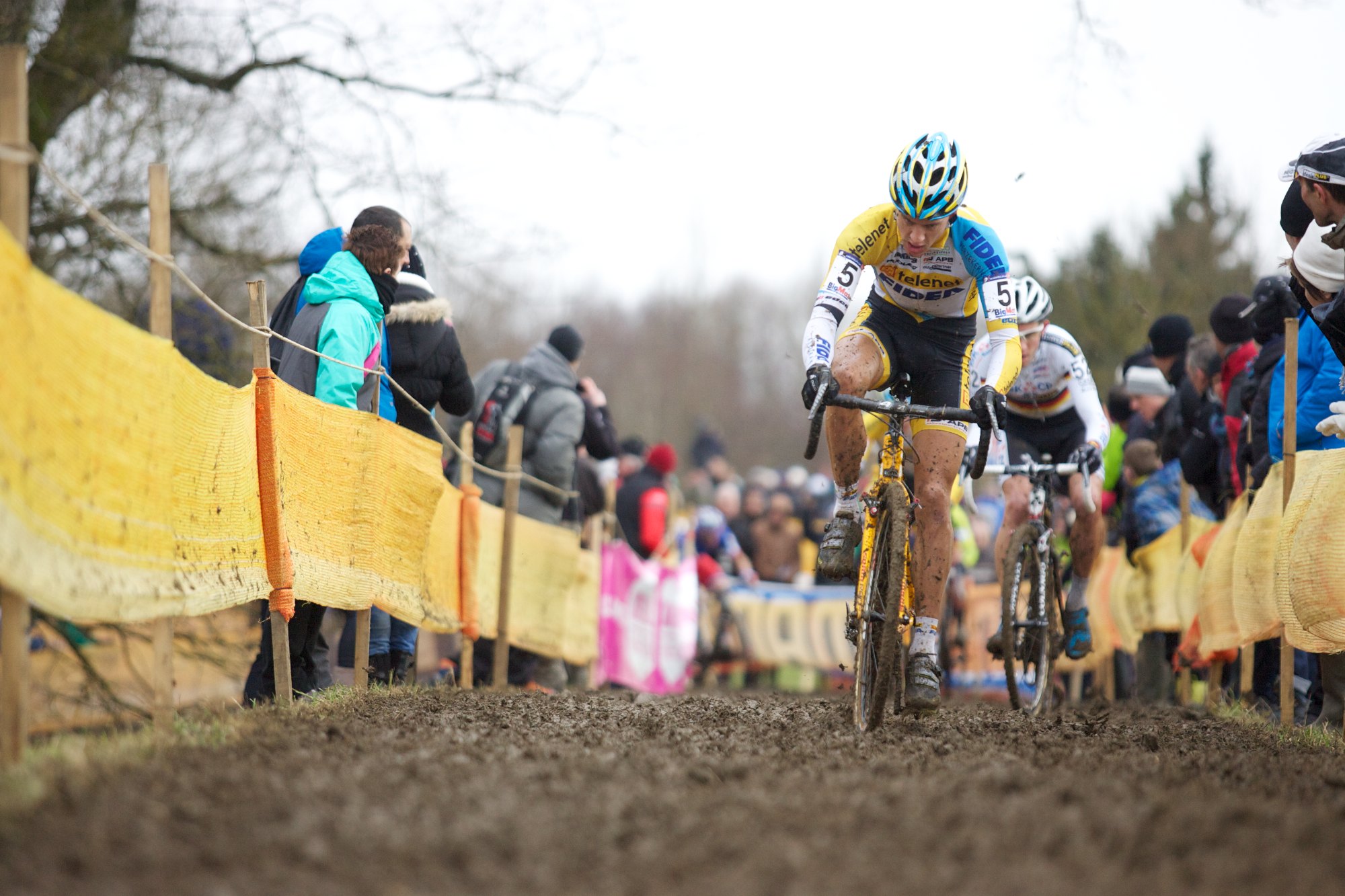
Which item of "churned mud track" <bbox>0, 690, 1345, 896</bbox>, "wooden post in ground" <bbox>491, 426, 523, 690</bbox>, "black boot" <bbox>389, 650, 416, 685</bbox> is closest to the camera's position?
"churned mud track" <bbox>0, 690, 1345, 896</bbox>

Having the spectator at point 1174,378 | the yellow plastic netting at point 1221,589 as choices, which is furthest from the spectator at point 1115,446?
the yellow plastic netting at point 1221,589

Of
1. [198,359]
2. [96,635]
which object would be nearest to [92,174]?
[198,359]

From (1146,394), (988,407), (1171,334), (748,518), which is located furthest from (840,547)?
(748,518)

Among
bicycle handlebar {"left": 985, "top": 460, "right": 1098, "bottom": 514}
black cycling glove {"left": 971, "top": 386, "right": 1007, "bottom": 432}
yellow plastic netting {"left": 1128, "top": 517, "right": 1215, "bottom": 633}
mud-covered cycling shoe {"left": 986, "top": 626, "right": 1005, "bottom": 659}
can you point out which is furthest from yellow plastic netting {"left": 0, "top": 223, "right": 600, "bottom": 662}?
yellow plastic netting {"left": 1128, "top": 517, "right": 1215, "bottom": 633}

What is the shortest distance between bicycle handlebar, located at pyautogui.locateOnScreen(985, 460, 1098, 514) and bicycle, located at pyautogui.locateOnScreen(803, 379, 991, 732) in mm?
2308

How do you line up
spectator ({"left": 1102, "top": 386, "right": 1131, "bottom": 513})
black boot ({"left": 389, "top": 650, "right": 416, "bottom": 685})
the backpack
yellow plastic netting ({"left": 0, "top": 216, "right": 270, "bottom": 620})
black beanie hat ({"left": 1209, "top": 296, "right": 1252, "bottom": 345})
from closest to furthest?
yellow plastic netting ({"left": 0, "top": 216, "right": 270, "bottom": 620})
black boot ({"left": 389, "top": 650, "right": 416, "bottom": 685})
black beanie hat ({"left": 1209, "top": 296, "right": 1252, "bottom": 345})
the backpack
spectator ({"left": 1102, "top": 386, "right": 1131, "bottom": 513})

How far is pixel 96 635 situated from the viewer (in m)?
11.7

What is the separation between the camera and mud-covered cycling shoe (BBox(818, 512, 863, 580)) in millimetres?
6516

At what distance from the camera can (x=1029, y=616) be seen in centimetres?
848

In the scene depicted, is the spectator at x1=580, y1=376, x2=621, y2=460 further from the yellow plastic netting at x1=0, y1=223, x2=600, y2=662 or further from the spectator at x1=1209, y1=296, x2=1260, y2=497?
the spectator at x1=1209, y1=296, x2=1260, y2=497

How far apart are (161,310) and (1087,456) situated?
5.86 m

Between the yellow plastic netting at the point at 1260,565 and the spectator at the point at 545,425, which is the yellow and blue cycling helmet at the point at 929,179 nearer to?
the yellow plastic netting at the point at 1260,565

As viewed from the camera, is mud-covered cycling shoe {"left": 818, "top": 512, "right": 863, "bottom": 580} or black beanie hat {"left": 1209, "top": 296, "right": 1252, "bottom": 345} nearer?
mud-covered cycling shoe {"left": 818, "top": 512, "right": 863, "bottom": 580}

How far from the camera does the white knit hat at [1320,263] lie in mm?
6590
